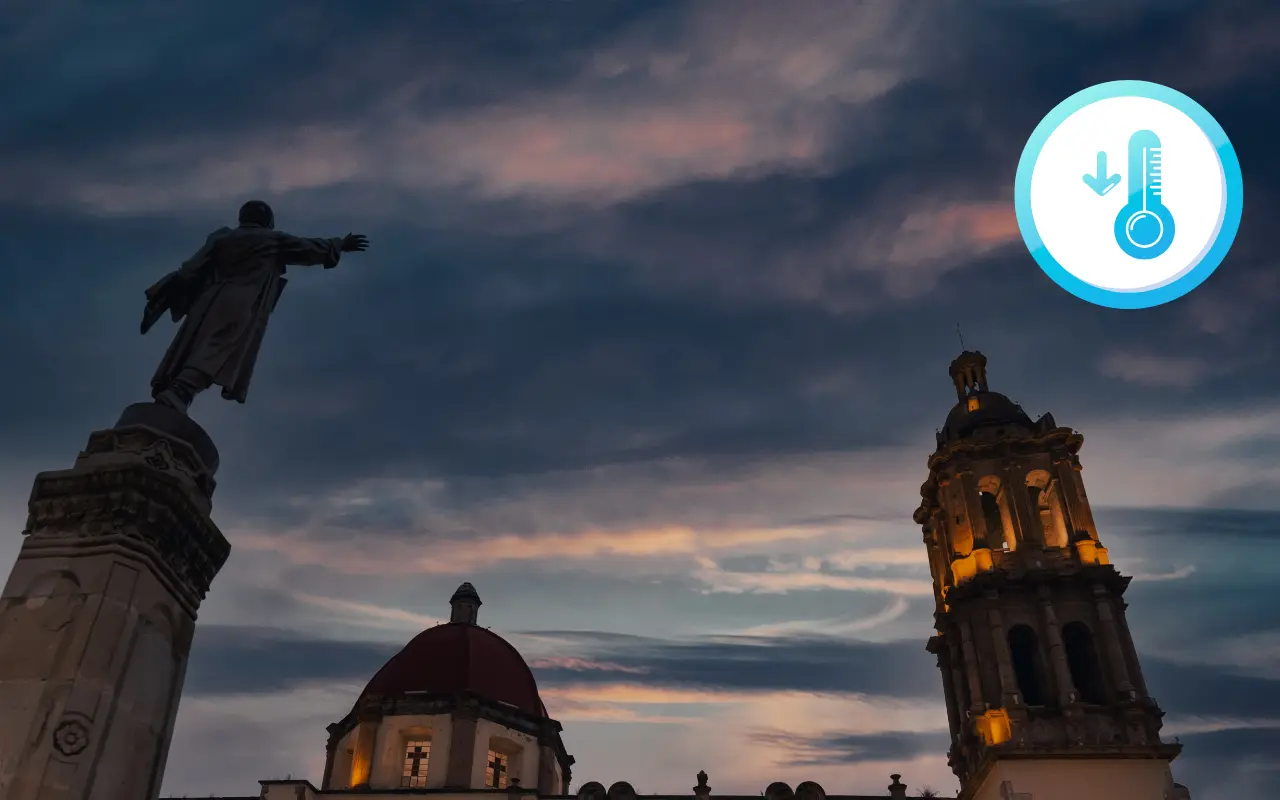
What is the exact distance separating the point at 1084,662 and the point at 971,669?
3.91m

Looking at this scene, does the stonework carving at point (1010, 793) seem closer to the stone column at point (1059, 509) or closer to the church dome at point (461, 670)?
the stone column at point (1059, 509)

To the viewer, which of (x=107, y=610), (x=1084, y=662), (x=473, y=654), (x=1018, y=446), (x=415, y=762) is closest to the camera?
(x=107, y=610)

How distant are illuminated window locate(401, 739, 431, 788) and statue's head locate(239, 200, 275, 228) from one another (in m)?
31.8

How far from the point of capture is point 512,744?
39.4m

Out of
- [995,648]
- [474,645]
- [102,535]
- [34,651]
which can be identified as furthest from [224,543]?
[474,645]

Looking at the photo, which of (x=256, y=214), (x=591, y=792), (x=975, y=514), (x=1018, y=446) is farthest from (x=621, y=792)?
(x=256, y=214)

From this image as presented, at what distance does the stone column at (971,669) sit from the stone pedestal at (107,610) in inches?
1171

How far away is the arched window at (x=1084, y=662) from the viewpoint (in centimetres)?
3212

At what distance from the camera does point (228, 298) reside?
29.4ft

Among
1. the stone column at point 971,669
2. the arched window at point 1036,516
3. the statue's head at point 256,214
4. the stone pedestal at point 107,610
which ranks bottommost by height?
the stone pedestal at point 107,610

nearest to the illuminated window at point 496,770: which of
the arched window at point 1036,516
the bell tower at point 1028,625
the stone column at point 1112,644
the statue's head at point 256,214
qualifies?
the bell tower at point 1028,625

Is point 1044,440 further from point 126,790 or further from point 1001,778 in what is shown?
point 126,790

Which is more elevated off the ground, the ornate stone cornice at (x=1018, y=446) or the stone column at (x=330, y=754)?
the ornate stone cornice at (x=1018, y=446)

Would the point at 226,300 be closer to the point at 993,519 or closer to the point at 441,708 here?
the point at 441,708
